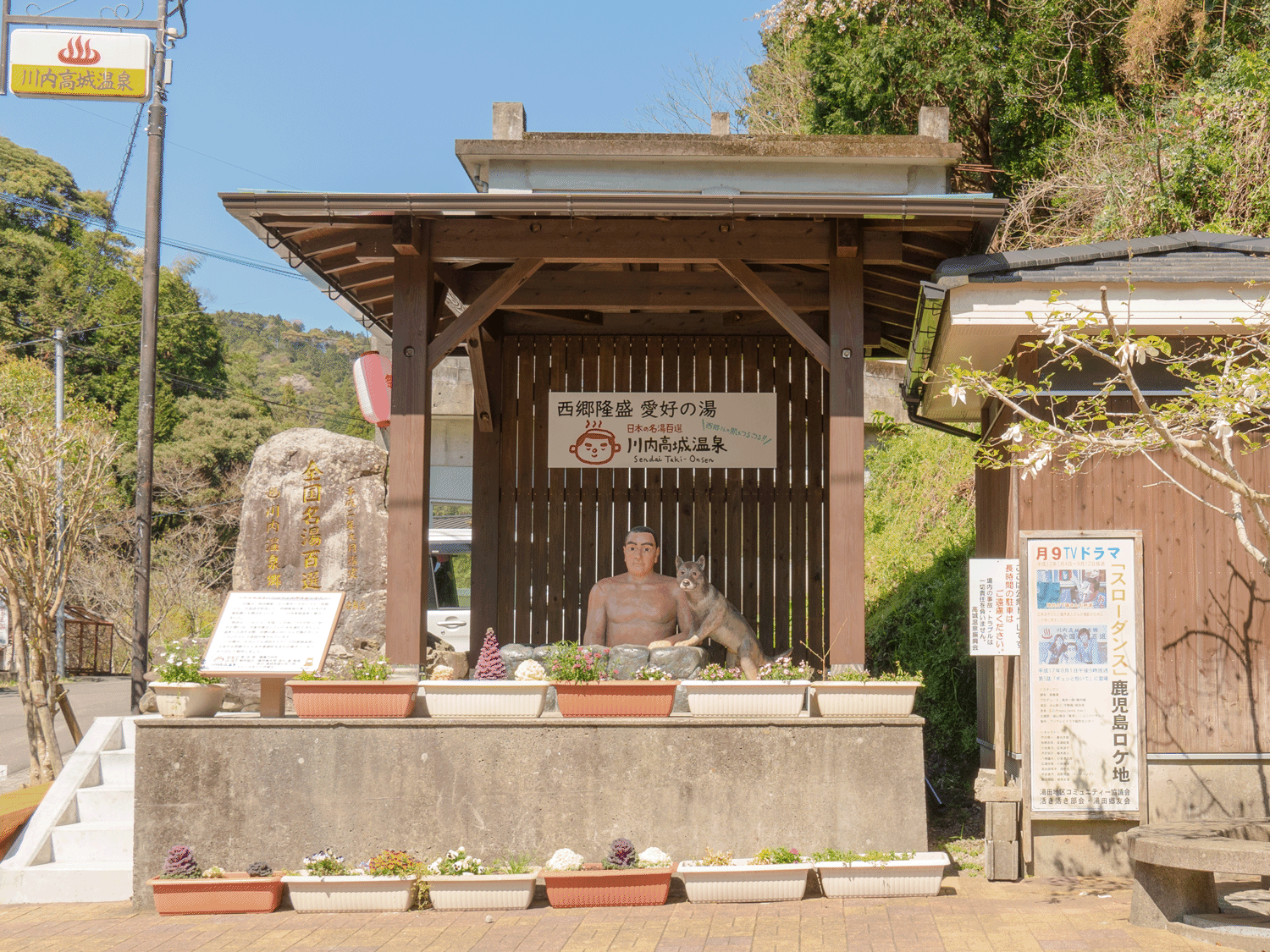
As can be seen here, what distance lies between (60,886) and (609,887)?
3308 millimetres

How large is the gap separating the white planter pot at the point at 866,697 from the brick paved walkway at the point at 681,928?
1.01m

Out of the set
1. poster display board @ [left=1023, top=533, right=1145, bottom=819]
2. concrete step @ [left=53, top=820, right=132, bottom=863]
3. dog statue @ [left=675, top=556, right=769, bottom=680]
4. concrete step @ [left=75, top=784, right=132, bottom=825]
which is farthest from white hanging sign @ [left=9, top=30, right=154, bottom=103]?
poster display board @ [left=1023, top=533, right=1145, bottom=819]

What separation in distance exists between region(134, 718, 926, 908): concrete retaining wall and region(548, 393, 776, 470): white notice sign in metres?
3.61

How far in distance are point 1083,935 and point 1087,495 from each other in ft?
8.55

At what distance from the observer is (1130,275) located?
651cm

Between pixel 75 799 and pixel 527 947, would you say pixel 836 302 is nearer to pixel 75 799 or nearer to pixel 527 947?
pixel 527 947

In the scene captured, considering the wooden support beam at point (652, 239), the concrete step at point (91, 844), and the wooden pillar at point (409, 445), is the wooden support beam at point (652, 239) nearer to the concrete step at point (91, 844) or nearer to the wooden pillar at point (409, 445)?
the wooden pillar at point (409, 445)

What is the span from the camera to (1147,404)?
5.86 metres

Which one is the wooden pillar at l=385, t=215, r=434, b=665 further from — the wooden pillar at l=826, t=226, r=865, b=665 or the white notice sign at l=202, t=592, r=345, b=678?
the wooden pillar at l=826, t=226, r=865, b=665

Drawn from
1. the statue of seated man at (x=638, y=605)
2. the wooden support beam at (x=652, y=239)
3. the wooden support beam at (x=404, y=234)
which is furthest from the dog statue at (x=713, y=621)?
the wooden support beam at (x=404, y=234)

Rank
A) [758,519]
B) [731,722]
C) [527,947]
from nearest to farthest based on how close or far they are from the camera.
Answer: [527,947] < [731,722] < [758,519]

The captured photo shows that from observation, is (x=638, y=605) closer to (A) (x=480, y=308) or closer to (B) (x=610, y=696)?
(B) (x=610, y=696)

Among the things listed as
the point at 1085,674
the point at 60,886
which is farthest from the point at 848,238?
the point at 60,886

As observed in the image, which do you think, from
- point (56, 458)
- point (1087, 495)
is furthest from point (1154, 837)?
point (56, 458)
